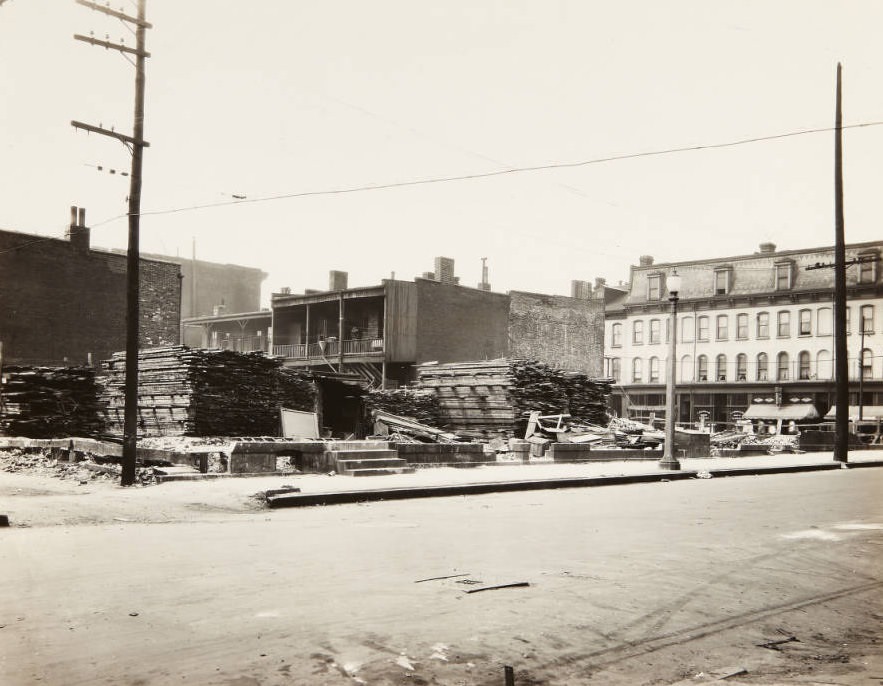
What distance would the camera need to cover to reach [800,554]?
8.02m

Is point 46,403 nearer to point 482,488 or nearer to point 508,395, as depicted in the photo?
point 482,488

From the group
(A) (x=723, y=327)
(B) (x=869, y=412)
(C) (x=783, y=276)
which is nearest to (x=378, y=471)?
(B) (x=869, y=412)

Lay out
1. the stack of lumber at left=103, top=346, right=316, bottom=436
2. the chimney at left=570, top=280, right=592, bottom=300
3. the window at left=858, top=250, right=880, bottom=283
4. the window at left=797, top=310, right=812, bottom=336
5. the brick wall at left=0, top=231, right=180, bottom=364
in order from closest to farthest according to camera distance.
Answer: the stack of lumber at left=103, top=346, right=316, bottom=436 < the brick wall at left=0, top=231, right=180, bottom=364 < the window at left=858, top=250, right=880, bottom=283 < the window at left=797, top=310, right=812, bottom=336 < the chimney at left=570, top=280, right=592, bottom=300

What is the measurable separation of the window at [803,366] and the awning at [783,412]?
2.40 meters

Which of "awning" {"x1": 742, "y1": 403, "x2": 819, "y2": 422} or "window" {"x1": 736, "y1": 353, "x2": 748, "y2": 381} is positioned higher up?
"window" {"x1": 736, "y1": 353, "x2": 748, "y2": 381}

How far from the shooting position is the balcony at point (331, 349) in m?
43.8

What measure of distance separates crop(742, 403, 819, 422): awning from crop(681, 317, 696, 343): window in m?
7.08

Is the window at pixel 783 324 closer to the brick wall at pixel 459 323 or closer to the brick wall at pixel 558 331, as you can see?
the brick wall at pixel 558 331

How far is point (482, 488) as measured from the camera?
1448 cm

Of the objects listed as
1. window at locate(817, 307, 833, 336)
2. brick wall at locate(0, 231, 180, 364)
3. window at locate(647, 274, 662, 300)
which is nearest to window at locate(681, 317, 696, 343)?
window at locate(647, 274, 662, 300)

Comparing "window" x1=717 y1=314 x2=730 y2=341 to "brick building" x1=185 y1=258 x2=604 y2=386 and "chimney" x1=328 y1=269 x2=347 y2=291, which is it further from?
"chimney" x1=328 y1=269 x2=347 y2=291

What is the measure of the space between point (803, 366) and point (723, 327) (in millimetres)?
6142

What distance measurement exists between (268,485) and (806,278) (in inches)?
1988

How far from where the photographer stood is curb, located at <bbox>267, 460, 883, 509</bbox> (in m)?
12.0
